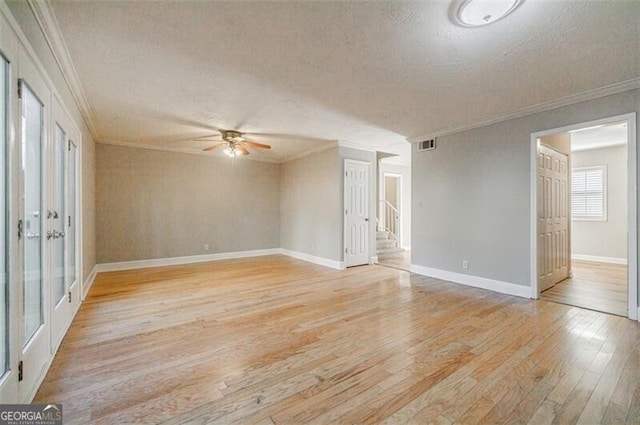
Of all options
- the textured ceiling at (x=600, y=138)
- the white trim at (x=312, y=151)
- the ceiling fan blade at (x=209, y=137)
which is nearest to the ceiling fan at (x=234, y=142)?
the ceiling fan blade at (x=209, y=137)

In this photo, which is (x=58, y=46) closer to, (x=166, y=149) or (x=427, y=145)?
(x=166, y=149)

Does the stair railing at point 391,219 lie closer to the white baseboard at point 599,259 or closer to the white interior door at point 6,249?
the white baseboard at point 599,259

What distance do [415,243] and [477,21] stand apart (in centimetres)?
378

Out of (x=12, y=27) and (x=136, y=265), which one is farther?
(x=136, y=265)

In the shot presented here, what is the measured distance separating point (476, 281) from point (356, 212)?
98.6 inches

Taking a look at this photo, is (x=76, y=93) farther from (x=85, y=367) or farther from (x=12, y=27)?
(x=85, y=367)

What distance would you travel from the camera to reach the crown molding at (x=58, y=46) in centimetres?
183

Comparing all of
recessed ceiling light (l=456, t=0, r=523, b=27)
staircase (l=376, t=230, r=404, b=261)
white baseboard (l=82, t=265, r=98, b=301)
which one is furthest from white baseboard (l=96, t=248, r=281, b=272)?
recessed ceiling light (l=456, t=0, r=523, b=27)

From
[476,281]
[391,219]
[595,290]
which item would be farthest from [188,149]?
[595,290]

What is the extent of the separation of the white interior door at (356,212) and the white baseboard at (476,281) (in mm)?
1162

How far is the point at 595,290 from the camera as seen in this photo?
399cm

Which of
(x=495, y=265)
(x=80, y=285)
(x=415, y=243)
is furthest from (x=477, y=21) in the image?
(x=80, y=285)

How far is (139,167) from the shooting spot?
18.5ft

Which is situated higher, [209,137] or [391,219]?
[209,137]
